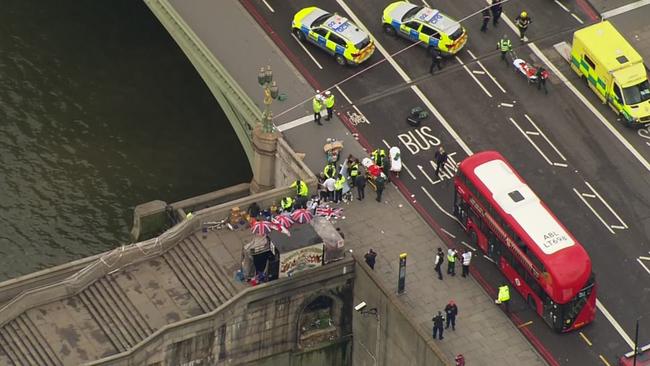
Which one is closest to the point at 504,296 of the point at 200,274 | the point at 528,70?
the point at 200,274

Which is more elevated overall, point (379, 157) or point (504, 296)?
point (379, 157)

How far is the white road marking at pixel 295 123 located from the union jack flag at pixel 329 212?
7480mm

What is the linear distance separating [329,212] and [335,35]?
45.5 ft

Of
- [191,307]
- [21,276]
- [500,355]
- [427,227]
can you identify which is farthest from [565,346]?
[21,276]

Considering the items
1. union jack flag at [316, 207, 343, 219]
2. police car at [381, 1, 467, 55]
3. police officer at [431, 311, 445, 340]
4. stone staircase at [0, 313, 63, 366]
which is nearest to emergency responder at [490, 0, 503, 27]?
police car at [381, 1, 467, 55]

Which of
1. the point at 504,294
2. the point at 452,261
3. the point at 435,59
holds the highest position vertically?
the point at 435,59

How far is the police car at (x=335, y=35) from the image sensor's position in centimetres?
14000

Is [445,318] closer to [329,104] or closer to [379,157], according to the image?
[379,157]

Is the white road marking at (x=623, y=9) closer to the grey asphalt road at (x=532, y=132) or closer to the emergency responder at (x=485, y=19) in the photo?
the grey asphalt road at (x=532, y=132)

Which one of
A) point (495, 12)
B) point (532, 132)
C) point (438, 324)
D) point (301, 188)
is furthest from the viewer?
point (495, 12)

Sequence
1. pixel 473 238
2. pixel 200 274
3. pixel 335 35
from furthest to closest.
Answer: pixel 335 35 < pixel 473 238 < pixel 200 274

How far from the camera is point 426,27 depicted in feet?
464

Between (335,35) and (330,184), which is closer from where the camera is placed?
(330,184)

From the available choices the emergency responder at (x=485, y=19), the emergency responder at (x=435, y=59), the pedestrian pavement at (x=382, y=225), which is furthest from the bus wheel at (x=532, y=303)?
the emergency responder at (x=485, y=19)
